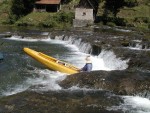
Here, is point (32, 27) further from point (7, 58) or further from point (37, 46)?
point (7, 58)

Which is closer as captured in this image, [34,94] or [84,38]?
[34,94]

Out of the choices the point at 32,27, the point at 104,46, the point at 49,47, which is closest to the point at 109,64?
the point at 104,46

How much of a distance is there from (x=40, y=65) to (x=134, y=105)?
14.3 meters

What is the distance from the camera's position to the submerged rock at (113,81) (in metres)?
21.5

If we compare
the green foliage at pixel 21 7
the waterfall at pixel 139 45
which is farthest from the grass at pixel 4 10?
the waterfall at pixel 139 45

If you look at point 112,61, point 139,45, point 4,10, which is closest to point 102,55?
point 112,61

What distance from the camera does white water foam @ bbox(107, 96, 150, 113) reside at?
61.2ft

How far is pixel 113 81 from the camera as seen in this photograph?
22562 mm

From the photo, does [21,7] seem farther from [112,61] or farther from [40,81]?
[40,81]

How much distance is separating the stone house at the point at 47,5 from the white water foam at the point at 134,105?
5471cm

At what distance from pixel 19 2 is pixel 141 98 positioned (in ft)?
185

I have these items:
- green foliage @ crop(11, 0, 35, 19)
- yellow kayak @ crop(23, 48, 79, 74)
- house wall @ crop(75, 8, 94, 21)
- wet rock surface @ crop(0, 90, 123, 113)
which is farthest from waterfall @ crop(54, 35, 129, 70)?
green foliage @ crop(11, 0, 35, 19)

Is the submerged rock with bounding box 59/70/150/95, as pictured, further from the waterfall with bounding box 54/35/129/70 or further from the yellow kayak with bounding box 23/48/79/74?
the waterfall with bounding box 54/35/129/70

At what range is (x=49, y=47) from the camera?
44312mm
